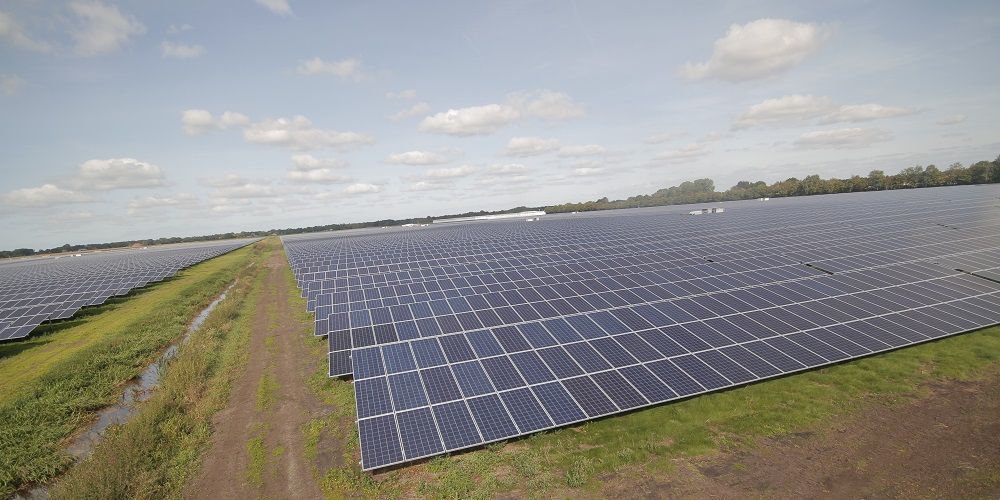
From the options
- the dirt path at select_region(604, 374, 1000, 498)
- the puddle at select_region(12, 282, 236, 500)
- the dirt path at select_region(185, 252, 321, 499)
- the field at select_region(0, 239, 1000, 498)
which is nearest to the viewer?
the dirt path at select_region(604, 374, 1000, 498)

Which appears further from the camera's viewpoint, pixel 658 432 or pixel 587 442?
pixel 658 432

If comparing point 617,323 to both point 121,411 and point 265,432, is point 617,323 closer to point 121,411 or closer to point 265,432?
point 265,432

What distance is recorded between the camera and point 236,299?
4341 centimetres

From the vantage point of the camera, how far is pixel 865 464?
12.6m

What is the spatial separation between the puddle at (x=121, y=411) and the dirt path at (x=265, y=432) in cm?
501

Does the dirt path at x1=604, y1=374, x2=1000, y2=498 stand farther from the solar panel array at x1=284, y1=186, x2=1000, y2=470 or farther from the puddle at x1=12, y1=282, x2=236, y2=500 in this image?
the puddle at x1=12, y1=282, x2=236, y2=500

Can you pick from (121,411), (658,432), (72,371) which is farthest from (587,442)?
(72,371)

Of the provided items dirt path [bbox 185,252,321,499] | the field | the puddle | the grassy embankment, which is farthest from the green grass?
the puddle

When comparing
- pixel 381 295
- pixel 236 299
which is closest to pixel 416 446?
pixel 381 295

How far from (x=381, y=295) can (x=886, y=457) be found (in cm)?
2958

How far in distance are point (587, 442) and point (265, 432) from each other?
13.6 meters

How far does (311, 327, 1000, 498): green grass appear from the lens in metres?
12.8

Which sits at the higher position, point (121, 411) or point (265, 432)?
point (265, 432)

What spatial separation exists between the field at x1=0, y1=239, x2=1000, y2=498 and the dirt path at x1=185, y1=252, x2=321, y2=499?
0.26 ft
